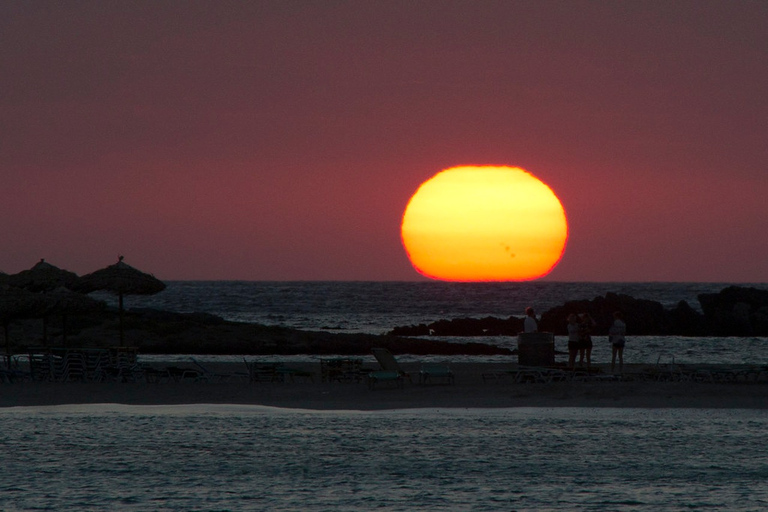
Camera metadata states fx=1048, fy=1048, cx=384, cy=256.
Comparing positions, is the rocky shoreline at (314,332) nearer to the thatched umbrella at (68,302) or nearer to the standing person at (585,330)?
the thatched umbrella at (68,302)

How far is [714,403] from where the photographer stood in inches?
800

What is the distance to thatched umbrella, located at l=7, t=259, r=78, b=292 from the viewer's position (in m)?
27.5

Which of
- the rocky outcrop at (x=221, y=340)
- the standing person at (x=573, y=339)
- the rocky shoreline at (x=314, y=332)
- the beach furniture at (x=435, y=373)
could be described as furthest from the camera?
the rocky shoreline at (x=314, y=332)

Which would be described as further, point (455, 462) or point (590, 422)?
point (590, 422)

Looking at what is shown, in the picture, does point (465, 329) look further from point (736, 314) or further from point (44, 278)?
point (44, 278)

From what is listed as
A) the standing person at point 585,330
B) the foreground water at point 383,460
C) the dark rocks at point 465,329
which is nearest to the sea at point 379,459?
the foreground water at point 383,460

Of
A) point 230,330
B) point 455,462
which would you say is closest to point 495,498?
point 455,462

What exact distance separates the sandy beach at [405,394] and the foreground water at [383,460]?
118 centimetres

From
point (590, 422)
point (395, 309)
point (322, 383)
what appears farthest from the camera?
point (395, 309)

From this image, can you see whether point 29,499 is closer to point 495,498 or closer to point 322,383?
point 495,498

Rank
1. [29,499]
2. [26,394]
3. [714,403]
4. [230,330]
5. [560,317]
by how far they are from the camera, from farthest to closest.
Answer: [560,317]
[230,330]
[26,394]
[714,403]
[29,499]

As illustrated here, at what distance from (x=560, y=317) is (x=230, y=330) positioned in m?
22.2

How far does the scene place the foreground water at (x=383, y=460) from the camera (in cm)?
1152

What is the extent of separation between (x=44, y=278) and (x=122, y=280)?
9.22 feet
